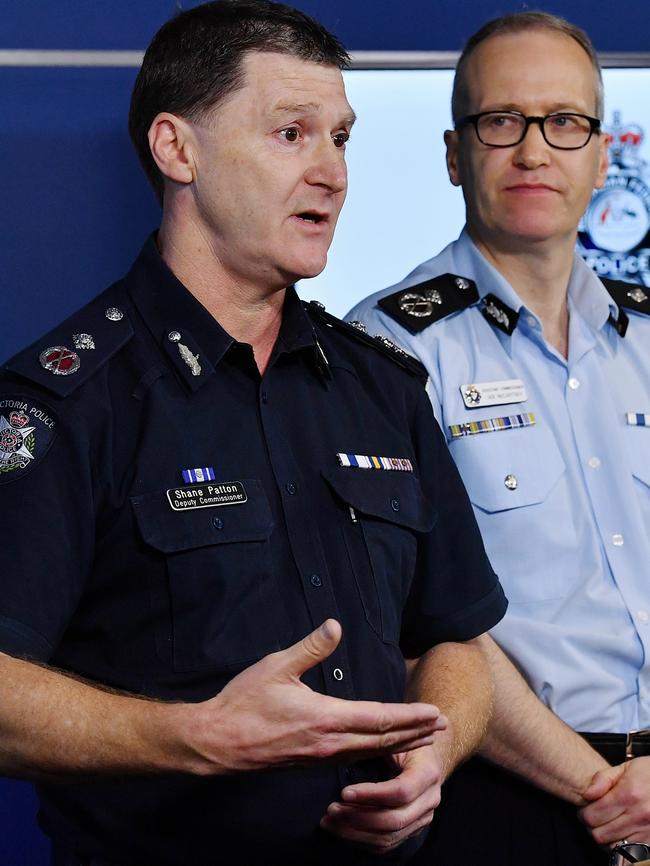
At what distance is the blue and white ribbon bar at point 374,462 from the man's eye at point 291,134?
40cm

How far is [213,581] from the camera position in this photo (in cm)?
144

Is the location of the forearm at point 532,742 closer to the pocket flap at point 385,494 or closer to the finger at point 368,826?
the pocket flap at point 385,494

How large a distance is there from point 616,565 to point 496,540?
0.19 metres

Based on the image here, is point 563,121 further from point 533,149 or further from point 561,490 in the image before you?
point 561,490

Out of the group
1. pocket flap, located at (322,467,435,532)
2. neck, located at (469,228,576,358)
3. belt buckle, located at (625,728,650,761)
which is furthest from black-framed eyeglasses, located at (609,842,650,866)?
neck, located at (469,228,576,358)

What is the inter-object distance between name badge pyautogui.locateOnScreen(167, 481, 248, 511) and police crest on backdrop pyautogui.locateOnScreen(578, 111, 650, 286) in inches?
50.0

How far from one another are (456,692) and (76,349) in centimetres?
65

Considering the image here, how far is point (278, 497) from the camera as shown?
1.54 meters

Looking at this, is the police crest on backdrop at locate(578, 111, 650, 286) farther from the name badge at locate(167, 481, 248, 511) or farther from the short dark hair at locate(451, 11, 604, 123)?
the name badge at locate(167, 481, 248, 511)

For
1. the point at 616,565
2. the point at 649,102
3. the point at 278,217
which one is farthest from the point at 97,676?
the point at 649,102

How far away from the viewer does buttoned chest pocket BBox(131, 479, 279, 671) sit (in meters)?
1.42

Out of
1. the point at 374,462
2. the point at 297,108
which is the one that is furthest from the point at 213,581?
the point at 297,108

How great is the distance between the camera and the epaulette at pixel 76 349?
1.46 meters

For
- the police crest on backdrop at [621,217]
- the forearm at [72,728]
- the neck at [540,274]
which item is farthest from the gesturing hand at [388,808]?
the police crest on backdrop at [621,217]
